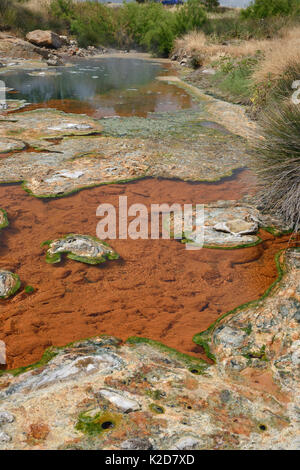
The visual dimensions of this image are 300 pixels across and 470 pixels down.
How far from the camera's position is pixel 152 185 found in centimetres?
512

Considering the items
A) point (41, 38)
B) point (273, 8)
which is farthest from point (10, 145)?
point (273, 8)

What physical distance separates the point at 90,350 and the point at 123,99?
350 inches

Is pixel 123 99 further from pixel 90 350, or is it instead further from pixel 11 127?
pixel 90 350

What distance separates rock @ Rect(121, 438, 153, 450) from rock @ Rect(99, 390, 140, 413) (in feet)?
0.63

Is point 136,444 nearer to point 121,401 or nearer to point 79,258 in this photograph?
point 121,401

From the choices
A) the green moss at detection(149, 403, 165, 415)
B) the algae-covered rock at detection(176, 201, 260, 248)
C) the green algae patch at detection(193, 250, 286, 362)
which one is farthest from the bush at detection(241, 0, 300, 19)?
the green moss at detection(149, 403, 165, 415)

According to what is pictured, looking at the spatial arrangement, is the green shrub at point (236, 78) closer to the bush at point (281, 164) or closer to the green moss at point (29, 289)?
the bush at point (281, 164)

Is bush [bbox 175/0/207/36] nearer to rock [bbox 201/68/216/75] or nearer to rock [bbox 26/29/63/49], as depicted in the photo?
rock [bbox 26/29/63/49]

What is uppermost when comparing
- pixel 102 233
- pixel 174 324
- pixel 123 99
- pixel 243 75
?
pixel 243 75

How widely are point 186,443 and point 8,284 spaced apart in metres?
2.02

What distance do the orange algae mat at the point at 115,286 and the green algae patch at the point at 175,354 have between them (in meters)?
0.05

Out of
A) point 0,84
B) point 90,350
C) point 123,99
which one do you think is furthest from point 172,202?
point 0,84

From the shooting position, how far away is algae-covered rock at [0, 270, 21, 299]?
118 inches
